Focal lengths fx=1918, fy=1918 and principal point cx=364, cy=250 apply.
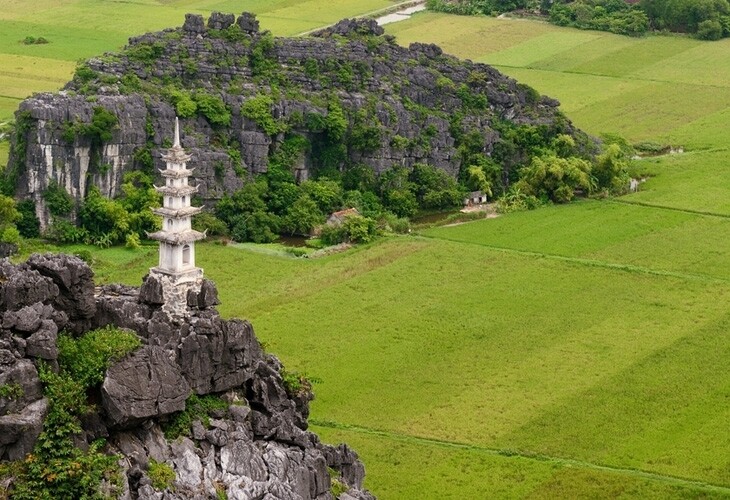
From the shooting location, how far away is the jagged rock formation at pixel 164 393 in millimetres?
50562

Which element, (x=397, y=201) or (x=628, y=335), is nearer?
(x=628, y=335)

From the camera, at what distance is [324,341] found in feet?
240

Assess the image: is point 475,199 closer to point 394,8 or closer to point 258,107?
point 258,107

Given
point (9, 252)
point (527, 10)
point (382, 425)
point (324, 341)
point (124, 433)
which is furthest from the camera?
point (527, 10)

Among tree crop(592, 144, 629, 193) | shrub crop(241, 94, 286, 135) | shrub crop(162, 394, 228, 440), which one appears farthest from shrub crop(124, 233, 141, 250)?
shrub crop(162, 394, 228, 440)

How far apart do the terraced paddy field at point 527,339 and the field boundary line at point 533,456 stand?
74 millimetres

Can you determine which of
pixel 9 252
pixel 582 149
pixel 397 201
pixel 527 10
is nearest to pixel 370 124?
pixel 397 201

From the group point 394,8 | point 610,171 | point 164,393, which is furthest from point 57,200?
point 394,8

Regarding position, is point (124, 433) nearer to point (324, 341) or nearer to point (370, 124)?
point (324, 341)

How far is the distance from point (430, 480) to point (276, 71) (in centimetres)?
3753

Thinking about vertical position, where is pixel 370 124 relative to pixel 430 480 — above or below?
above

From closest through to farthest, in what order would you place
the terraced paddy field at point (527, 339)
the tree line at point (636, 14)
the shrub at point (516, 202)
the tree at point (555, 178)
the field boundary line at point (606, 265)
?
the terraced paddy field at point (527, 339)
the field boundary line at point (606, 265)
the shrub at point (516, 202)
the tree at point (555, 178)
the tree line at point (636, 14)

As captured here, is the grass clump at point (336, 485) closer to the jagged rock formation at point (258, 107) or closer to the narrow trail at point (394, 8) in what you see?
the jagged rock formation at point (258, 107)

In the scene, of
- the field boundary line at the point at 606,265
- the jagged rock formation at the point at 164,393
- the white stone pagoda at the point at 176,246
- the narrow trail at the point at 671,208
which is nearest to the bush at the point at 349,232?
the field boundary line at the point at 606,265
